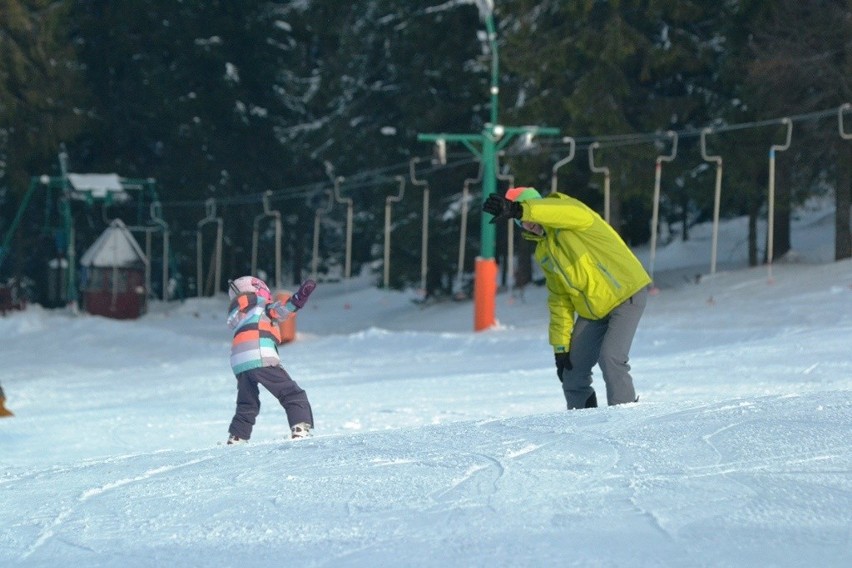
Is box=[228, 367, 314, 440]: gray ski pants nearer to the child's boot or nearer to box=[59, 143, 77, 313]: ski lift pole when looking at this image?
the child's boot

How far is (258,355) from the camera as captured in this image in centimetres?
916

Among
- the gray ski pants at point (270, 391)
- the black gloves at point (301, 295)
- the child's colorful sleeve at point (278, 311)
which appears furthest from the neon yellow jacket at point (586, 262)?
the gray ski pants at point (270, 391)

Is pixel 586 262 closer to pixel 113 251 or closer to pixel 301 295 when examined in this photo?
pixel 301 295

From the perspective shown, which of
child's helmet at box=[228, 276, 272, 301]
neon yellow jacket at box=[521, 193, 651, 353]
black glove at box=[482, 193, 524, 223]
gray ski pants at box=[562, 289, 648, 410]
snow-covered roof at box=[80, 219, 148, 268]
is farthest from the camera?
snow-covered roof at box=[80, 219, 148, 268]

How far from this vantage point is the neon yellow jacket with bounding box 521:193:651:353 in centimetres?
851

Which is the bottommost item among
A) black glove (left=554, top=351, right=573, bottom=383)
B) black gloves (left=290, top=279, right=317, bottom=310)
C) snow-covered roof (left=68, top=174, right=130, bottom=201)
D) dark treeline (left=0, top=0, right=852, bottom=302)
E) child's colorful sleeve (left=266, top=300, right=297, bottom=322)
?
black glove (left=554, top=351, right=573, bottom=383)

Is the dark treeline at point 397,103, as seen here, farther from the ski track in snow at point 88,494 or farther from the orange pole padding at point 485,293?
the ski track in snow at point 88,494

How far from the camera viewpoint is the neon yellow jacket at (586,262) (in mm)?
8508

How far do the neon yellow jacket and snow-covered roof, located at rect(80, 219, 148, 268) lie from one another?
27.6 metres

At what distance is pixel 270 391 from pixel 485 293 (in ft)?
46.5

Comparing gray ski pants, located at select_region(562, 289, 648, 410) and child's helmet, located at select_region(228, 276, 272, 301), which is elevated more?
child's helmet, located at select_region(228, 276, 272, 301)

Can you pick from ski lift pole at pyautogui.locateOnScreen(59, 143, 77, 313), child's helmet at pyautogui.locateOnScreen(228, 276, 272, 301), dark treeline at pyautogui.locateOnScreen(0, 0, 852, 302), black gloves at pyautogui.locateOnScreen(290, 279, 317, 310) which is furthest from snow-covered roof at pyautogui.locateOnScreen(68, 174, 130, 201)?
black gloves at pyautogui.locateOnScreen(290, 279, 317, 310)

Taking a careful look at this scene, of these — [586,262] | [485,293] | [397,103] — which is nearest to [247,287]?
[586,262]

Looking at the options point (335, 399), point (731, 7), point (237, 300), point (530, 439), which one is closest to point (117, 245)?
point (731, 7)
